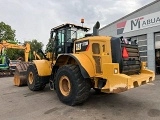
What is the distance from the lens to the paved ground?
5086 millimetres

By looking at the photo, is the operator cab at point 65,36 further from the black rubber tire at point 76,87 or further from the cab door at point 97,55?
the cab door at point 97,55

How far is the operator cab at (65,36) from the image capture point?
7229 mm

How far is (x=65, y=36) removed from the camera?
24.2 ft

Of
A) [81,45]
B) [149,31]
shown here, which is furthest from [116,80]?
[149,31]

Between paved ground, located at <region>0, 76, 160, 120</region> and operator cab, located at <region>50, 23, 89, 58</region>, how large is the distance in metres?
1.77

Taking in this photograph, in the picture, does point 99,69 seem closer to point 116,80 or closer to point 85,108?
point 116,80

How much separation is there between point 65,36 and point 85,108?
281cm

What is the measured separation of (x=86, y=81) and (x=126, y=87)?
133 centimetres

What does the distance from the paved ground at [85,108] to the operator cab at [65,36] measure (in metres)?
1.77

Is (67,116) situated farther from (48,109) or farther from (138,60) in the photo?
(138,60)

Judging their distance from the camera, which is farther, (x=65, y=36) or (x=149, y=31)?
(x=149, y=31)

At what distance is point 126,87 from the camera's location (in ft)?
16.2

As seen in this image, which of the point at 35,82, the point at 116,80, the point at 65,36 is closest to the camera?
the point at 116,80

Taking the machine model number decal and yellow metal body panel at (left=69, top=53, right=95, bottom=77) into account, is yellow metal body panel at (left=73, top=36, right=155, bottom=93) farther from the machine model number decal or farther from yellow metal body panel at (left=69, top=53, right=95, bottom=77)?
the machine model number decal
